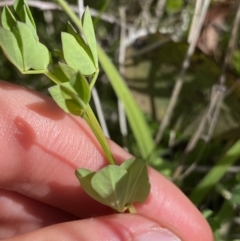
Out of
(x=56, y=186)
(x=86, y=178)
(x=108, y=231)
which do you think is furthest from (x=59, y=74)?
(x=56, y=186)

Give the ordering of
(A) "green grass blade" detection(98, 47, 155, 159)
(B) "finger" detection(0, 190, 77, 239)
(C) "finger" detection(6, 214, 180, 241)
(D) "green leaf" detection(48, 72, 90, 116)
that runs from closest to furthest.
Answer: (D) "green leaf" detection(48, 72, 90, 116), (C) "finger" detection(6, 214, 180, 241), (A) "green grass blade" detection(98, 47, 155, 159), (B) "finger" detection(0, 190, 77, 239)

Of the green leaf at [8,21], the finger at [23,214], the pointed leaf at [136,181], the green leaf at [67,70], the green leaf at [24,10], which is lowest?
the finger at [23,214]

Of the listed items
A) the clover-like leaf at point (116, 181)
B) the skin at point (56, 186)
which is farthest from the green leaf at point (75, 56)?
the skin at point (56, 186)

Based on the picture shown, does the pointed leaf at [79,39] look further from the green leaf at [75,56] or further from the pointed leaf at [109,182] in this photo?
the pointed leaf at [109,182]

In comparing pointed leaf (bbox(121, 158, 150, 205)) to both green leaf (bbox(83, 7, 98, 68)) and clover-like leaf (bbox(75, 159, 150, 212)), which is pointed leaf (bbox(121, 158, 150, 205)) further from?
green leaf (bbox(83, 7, 98, 68))

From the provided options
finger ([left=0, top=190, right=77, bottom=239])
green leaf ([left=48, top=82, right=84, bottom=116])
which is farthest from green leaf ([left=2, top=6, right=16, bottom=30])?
finger ([left=0, top=190, right=77, bottom=239])

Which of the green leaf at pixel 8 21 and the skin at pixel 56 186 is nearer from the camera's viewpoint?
the green leaf at pixel 8 21

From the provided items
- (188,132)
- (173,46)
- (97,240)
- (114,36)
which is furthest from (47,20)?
(97,240)
